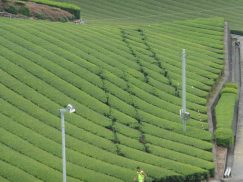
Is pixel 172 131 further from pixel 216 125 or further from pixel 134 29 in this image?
pixel 134 29

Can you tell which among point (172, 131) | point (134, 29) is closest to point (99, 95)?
point (172, 131)

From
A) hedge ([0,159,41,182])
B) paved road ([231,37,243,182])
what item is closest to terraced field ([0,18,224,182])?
hedge ([0,159,41,182])

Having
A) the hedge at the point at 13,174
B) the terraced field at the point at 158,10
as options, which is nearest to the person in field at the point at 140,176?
the hedge at the point at 13,174

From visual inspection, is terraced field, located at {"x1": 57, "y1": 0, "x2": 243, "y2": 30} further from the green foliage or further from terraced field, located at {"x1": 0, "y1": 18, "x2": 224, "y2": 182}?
Answer: terraced field, located at {"x1": 0, "y1": 18, "x2": 224, "y2": 182}

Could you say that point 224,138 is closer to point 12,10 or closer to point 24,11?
point 12,10

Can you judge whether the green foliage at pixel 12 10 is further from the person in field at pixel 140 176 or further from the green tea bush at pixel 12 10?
the person in field at pixel 140 176

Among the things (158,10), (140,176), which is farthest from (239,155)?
(158,10)
